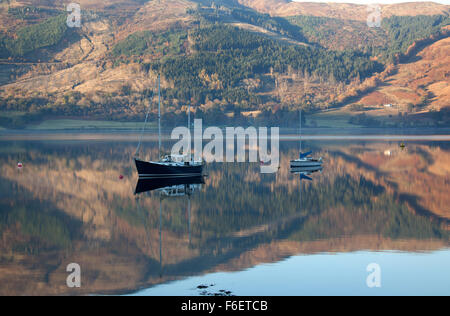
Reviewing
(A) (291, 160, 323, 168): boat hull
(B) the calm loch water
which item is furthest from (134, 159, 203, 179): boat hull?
(A) (291, 160, 323, 168): boat hull

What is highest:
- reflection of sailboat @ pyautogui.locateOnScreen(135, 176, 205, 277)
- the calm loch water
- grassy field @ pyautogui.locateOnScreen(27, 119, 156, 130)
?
grassy field @ pyautogui.locateOnScreen(27, 119, 156, 130)

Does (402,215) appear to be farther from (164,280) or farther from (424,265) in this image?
(164,280)

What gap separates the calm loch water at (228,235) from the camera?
19.9 metres

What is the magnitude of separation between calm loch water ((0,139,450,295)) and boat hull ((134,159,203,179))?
1.54 metres

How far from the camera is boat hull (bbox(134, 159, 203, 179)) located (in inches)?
1852

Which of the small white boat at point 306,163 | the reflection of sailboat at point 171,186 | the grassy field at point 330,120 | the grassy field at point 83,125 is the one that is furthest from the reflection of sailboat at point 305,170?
the grassy field at point 330,120

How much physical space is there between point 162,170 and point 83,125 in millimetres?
135799

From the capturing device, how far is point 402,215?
32.9 meters

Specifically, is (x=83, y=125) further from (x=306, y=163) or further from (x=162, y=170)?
(x=162, y=170)

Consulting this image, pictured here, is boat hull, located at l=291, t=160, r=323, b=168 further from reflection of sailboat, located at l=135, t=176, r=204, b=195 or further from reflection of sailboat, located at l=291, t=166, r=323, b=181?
reflection of sailboat, located at l=135, t=176, r=204, b=195

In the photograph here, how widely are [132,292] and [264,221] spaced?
1318 centimetres

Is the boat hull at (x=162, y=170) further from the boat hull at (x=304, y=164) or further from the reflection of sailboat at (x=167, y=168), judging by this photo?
the boat hull at (x=304, y=164)

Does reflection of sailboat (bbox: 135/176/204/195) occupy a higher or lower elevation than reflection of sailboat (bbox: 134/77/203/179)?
lower
